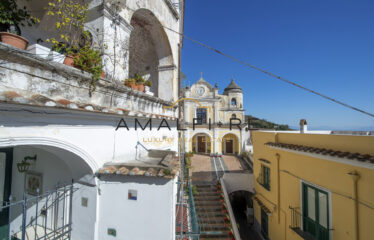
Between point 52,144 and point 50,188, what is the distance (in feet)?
6.20

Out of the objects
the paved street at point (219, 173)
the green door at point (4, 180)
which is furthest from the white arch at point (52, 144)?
the paved street at point (219, 173)

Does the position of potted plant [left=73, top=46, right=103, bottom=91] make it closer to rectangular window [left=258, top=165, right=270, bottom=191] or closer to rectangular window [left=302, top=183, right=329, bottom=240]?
rectangular window [left=302, top=183, right=329, bottom=240]

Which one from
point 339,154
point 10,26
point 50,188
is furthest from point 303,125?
point 10,26

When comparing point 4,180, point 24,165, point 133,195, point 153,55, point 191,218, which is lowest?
point 191,218

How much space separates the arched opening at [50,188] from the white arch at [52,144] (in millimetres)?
71

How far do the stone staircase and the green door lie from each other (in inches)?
287

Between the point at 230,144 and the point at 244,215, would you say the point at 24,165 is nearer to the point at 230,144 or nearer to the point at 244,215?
the point at 244,215

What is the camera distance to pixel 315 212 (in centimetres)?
545

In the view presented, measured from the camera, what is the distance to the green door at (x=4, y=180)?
4.38 meters

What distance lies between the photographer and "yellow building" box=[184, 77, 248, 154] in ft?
72.8

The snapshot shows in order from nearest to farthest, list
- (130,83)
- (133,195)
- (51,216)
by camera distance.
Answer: (133,195), (51,216), (130,83)

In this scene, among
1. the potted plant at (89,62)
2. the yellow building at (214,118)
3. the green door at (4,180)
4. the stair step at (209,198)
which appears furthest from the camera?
the yellow building at (214,118)

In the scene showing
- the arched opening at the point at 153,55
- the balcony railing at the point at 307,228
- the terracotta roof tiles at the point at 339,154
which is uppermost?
the arched opening at the point at 153,55

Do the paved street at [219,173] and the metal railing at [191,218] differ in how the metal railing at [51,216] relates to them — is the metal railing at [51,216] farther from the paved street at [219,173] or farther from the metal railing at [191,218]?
the paved street at [219,173]
